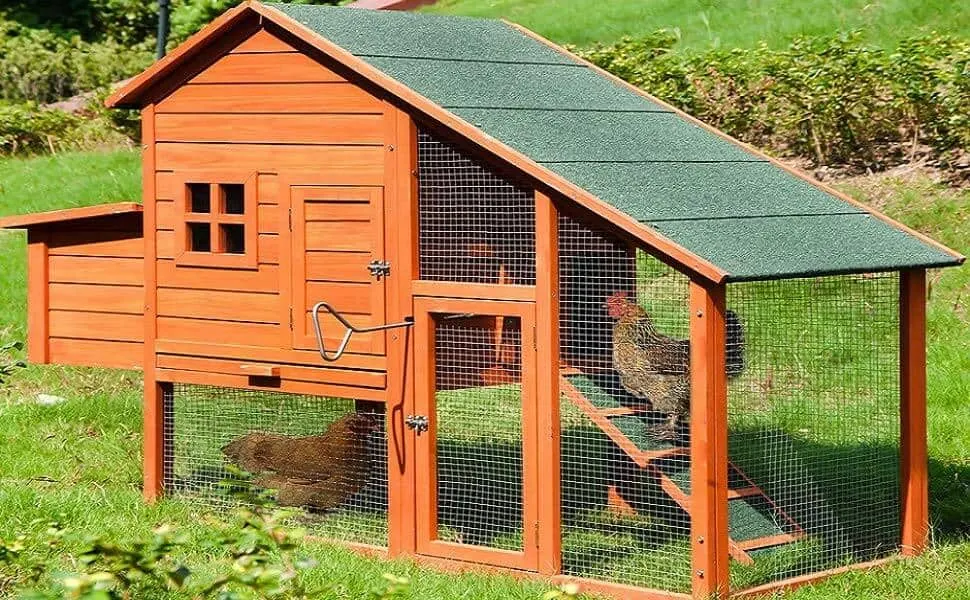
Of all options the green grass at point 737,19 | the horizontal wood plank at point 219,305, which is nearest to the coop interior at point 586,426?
the horizontal wood plank at point 219,305

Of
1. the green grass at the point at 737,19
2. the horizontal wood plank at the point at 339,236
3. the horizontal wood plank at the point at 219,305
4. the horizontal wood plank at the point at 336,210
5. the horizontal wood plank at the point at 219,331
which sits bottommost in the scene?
the horizontal wood plank at the point at 219,331

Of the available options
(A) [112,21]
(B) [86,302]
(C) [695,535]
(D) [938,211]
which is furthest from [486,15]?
(C) [695,535]

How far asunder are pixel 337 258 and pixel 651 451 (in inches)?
70.3

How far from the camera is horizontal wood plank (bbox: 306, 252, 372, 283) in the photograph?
7523 millimetres

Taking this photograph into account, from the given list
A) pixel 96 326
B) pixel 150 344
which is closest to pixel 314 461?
pixel 150 344

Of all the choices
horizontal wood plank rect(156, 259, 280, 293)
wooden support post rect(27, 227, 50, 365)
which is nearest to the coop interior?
horizontal wood plank rect(156, 259, 280, 293)

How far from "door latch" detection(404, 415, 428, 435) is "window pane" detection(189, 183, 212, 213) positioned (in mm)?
1676

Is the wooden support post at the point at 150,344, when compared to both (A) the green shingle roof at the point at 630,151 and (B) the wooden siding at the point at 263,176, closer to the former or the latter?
(B) the wooden siding at the point at 263,176

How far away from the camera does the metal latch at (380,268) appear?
7.43 meters

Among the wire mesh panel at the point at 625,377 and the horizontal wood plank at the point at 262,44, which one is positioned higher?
the horizontal wood plank at the point at 262,44

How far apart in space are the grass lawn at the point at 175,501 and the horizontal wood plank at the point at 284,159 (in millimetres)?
1776

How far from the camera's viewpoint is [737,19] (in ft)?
60.2

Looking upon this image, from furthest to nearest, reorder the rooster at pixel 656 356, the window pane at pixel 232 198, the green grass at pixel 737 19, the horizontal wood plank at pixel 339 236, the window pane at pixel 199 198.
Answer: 1. the green grass at pixel 737 19
2. the window pane at pixel 199 198
3. the window pane at pixel 232 198
4. the horizontal wood plank at pixel 339 236
5. the rooster at pixel 656 356

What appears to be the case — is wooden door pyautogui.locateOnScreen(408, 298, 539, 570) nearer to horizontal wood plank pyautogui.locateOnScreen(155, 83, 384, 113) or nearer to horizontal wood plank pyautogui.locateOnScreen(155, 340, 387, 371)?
horizontal wood plank pyautogui.locateOnScreen(155, 340, 387, 371)
